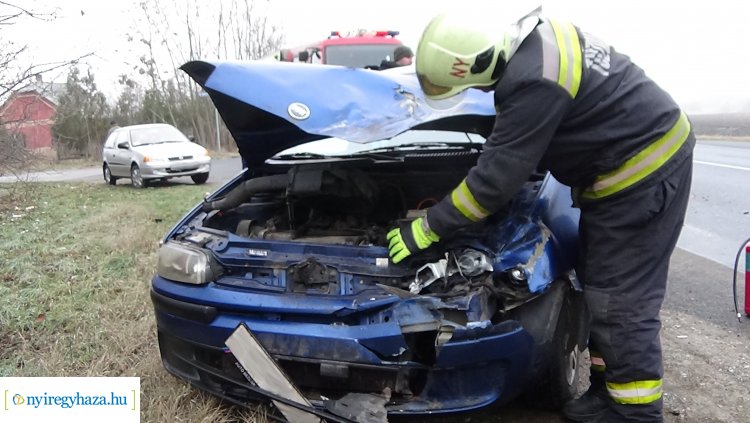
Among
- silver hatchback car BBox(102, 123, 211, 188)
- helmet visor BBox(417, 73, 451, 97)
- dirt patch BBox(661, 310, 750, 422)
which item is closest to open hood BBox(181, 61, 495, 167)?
helmet visor BBox(417, 73, 451, 97)

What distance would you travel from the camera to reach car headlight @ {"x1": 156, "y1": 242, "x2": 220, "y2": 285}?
2539 mm

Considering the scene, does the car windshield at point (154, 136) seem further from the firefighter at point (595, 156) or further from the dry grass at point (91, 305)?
the firefighter at point (595, 156)

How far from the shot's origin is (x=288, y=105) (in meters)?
2.55

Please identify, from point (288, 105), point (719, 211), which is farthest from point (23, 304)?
point (719, 211)

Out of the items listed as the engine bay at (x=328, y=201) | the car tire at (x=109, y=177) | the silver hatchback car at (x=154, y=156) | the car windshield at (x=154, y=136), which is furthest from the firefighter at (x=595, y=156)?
the car tire at (x=109, y=177)

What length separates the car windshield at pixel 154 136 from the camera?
1323 centimetres

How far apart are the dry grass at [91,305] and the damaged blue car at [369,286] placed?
0.69ft

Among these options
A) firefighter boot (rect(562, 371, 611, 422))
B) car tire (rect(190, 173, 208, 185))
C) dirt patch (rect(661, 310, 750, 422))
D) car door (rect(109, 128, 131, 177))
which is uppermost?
firefighter boot (rect(562, 371, 611, 422))

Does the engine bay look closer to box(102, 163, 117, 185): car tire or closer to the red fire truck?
the red fire truck

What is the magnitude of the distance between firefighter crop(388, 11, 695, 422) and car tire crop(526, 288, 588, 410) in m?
0.16

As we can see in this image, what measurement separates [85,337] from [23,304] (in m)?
1.00

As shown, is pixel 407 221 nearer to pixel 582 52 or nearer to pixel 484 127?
pixel 484 127

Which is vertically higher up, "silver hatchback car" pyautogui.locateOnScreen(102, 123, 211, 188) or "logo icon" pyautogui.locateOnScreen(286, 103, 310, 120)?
"logo icon" pyautogui.locateOnScreen(286, 103, 310, 120)

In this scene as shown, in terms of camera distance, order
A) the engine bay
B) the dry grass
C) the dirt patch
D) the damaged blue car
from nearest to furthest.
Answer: the damaged blue car
the dirt patch
the dry grass
the engine bay
